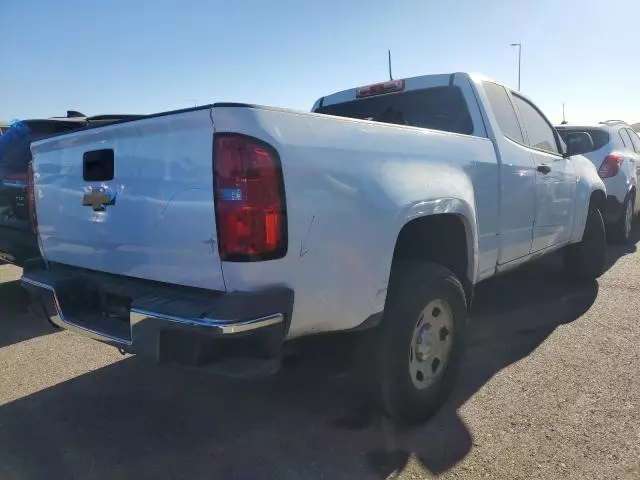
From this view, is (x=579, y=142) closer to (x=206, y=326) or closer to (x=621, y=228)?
(x=621, y=228)

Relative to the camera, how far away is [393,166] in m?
2.69

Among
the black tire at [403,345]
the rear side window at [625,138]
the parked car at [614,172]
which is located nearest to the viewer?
the black tire at [403,345]

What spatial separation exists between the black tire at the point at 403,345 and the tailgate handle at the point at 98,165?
1.50 metres

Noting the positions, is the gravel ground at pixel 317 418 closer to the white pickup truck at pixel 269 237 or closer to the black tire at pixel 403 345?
the black tire at pixel 403 345

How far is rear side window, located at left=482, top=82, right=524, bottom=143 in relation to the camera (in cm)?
417

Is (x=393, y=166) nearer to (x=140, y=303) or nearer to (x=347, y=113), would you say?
(x=140, y=303)

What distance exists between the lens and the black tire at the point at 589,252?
585 cm

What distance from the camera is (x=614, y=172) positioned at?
752 cm

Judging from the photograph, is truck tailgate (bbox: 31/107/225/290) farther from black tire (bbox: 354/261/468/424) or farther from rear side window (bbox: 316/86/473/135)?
rear side window (bbox: 316/86/473/135)

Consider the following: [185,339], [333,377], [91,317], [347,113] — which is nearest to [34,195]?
[91,317]

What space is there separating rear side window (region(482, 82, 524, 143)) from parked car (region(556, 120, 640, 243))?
3.27 metres

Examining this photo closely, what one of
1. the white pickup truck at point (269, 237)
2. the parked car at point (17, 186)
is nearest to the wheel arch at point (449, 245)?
the white pickup truck at point (269, 237)

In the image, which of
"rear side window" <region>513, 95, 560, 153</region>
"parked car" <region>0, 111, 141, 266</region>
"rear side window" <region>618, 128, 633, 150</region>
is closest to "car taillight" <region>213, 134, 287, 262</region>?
"rear side window" <region>513, 95, 560, 153</region>

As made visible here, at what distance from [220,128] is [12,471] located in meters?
1.98
